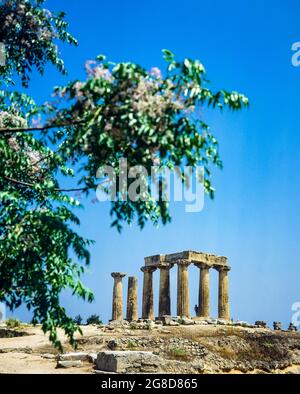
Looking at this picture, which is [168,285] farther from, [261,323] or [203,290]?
[261,323]

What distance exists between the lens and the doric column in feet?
127

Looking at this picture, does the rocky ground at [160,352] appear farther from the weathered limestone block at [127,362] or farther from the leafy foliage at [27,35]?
the leafy foliage at [27,35]

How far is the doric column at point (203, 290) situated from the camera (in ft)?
127

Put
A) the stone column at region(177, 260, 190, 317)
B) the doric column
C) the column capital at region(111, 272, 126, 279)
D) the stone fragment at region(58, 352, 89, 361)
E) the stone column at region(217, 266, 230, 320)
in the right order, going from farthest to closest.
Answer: the stone column at region(217, 266, 230, 320), the column capital at region(111, 272, 126, 279), the doric column, the stone column at region(177, 260, 190, 317), the stone fragment at region(58, 352, 89, 361)

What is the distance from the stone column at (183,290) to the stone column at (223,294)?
4.29 m

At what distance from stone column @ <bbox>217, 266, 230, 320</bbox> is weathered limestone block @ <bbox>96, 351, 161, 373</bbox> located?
1025 inches

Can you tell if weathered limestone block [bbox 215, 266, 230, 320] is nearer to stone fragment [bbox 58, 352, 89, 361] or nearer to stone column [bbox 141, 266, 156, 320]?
stone column [bbox 141, 266, 156, 320]

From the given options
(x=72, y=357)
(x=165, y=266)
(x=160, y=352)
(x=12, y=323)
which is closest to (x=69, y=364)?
(x=72, y=357)

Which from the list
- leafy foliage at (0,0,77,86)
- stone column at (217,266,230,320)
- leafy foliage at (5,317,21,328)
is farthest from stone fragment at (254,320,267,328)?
leafy foliage at (0,0,77,86)

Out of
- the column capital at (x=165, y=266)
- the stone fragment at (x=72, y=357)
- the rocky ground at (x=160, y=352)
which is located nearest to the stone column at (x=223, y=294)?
the column capital at (x=165, y=266)

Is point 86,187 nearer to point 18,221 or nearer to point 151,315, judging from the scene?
point 18,221

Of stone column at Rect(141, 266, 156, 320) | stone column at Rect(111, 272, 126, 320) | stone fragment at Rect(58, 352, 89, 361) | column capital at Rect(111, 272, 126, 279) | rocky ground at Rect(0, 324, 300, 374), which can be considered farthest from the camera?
column capital at Rect(111, 272, 126, 279)
